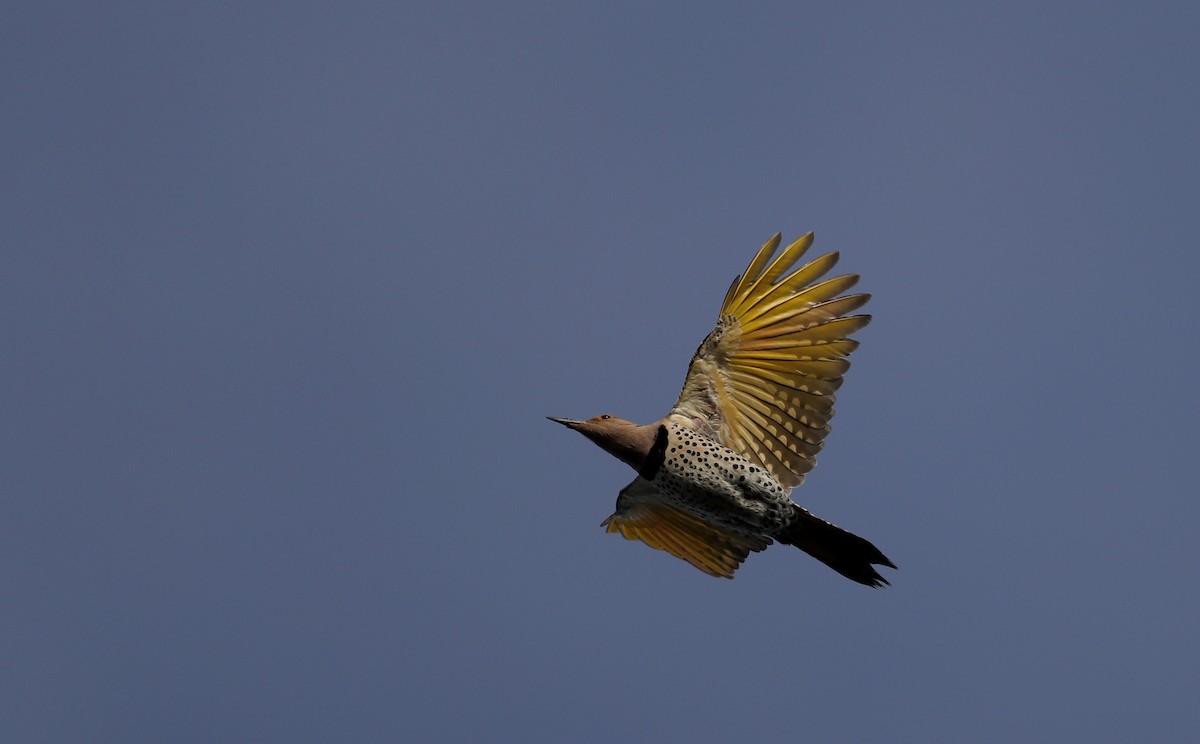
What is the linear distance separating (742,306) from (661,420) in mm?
1108

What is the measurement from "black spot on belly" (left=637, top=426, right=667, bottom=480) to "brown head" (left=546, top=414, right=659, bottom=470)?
0.09 ft

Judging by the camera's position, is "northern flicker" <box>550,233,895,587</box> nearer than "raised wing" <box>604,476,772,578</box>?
Yes

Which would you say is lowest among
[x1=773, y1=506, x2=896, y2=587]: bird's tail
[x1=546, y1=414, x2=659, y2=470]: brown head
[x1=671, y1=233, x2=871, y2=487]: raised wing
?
[x1=773, y1=506, x2=896, y2=587]: bird's tail

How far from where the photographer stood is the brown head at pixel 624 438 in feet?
37.6

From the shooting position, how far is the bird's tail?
10.9 meters

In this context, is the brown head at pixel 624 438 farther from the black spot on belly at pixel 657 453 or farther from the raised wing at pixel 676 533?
the raised wing at pixel 676 533

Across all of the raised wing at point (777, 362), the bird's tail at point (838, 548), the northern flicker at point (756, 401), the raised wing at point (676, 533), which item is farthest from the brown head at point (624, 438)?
the bird's tail at point (838, 548)

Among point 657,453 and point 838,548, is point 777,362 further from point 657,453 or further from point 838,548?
point 838,548

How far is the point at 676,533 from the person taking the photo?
12383 millimetres

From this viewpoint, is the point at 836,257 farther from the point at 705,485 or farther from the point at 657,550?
the point at 657,550

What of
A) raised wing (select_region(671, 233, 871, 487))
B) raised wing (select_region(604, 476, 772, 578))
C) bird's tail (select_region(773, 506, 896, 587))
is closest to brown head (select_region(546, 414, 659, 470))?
raised wing (select_region(671, 233, 871, 487))

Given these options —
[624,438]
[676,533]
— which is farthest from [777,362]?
[676,533]

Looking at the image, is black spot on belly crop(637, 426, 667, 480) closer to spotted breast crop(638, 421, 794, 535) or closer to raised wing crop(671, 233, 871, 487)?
spotted breast crop(638, 421, 794, 535)

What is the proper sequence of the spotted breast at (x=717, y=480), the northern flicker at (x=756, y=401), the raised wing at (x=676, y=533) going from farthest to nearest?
the raised wing at (x=676, y=533) → the northern flicker at (x=756, y=401) → the spotted breast at (x=717, y=480)
